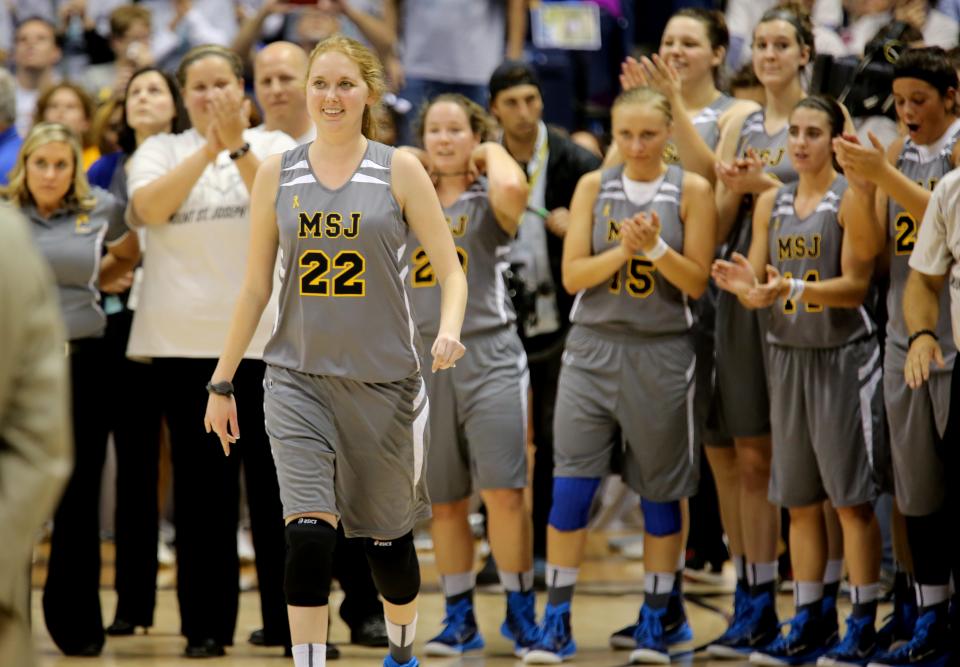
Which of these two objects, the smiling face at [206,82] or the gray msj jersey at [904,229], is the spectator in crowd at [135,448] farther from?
the gray msj jersey at [904,229]

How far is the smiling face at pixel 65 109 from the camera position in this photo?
283 inches

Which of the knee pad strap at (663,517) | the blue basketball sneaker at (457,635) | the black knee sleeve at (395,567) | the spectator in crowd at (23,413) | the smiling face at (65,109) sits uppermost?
the smiling face at (65,109)

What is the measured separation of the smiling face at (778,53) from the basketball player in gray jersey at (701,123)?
0.82 ft

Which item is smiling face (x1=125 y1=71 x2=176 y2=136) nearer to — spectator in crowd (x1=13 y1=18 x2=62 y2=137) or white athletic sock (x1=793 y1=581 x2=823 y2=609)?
spectator in crowd (x1=13 y1=18 x2=62 y2=137)

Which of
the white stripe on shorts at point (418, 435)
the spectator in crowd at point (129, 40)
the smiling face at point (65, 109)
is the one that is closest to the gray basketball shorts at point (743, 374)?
the white stripe on shorts at point (418, 435)

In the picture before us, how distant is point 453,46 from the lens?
909 centimetres

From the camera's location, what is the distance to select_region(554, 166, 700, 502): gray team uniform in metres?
5.41

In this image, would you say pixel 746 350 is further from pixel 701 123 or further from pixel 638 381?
pixel 701 123

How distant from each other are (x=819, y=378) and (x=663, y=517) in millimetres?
831

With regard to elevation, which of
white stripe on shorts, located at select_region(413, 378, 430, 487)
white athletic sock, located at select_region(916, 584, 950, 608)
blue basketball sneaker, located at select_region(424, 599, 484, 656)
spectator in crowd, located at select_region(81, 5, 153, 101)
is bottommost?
blue basketball sneaker, located at select_region(424, 599, 484, 656)

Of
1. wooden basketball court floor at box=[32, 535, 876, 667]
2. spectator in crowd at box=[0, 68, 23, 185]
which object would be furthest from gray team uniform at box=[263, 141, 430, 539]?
spectator in crowd at box=[0, 68, 23, 185]

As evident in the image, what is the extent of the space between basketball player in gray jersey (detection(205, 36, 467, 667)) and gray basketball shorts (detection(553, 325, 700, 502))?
1.27 m

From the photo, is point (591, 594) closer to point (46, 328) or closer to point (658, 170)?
point (658, 170)

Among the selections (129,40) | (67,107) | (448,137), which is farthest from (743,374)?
(129,40)
